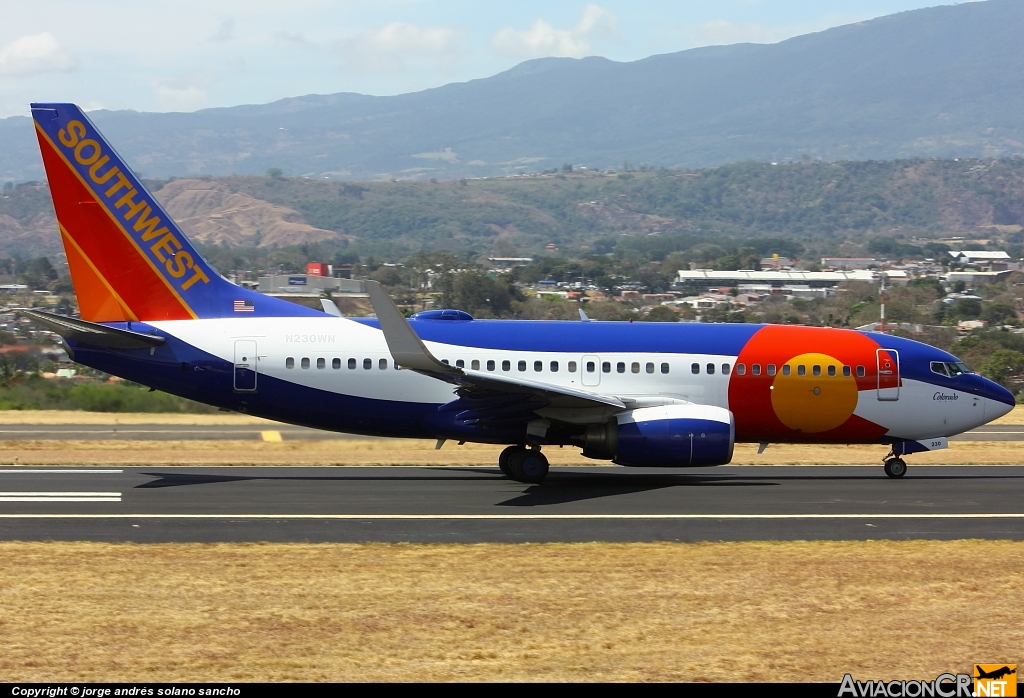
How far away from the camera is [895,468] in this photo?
2553 centimetres

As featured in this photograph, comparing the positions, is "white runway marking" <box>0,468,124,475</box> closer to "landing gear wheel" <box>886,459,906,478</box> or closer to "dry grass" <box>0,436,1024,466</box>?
"dry grass" <box>0,436,1024,466</box>

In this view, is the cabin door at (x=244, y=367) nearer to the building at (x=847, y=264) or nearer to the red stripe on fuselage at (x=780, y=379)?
the red stripe on fuselage at (x=780, y=379)

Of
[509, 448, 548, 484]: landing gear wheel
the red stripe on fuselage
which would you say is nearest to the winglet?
[509, 448, 548, 484]: landing gear wheel

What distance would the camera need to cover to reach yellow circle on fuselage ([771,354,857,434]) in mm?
24562

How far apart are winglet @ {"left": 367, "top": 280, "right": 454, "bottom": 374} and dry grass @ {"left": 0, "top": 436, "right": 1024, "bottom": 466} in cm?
658

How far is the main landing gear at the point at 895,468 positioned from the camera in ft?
83.6

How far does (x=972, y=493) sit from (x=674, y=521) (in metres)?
7.44

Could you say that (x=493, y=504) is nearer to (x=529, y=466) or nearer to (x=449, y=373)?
(x=449, y=373)

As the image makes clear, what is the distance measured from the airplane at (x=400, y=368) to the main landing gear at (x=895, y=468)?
63cm

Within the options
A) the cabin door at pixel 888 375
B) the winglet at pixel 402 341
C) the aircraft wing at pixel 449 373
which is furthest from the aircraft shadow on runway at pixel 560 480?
the cabin door at pixel 888 375

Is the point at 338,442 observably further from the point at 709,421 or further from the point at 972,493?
the point at 972,493

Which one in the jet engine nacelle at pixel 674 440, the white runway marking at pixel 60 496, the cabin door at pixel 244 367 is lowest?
the white runway marking at pixel 60 496

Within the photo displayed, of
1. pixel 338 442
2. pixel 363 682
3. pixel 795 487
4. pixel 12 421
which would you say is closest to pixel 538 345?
pixel 795 487

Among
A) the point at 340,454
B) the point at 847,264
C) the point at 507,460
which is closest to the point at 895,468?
the point at 507,460
